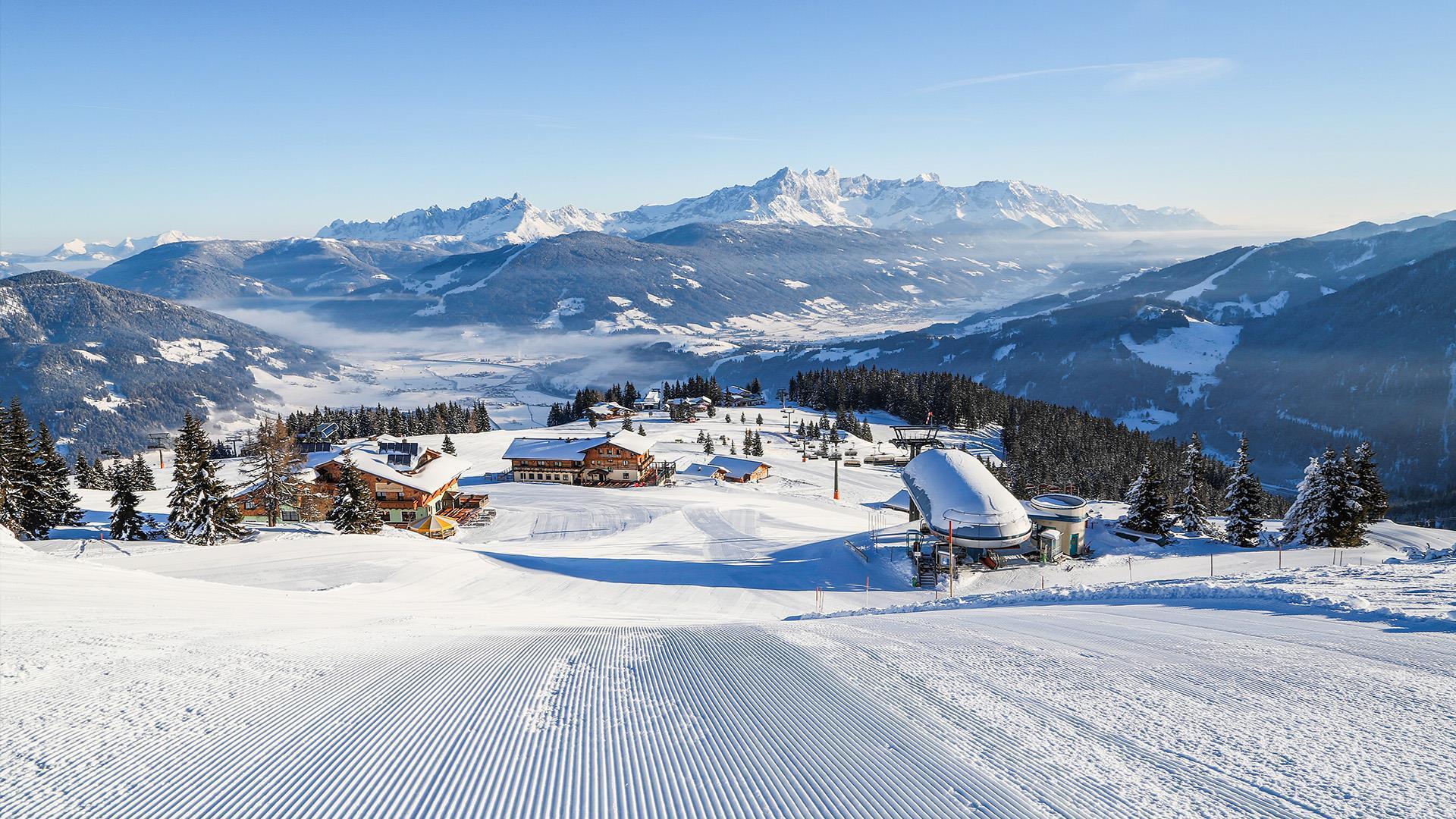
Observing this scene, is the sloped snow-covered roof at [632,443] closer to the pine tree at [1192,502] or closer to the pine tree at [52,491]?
the pine tree at [52,491]

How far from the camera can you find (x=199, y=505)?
3775cm

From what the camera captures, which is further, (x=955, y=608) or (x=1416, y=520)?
(x=1416, y=520)

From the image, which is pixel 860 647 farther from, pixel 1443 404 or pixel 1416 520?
pixel 1443 404

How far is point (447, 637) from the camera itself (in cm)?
1634

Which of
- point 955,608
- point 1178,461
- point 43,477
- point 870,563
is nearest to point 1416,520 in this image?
point 1178,461

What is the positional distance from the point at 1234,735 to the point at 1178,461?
104915mm

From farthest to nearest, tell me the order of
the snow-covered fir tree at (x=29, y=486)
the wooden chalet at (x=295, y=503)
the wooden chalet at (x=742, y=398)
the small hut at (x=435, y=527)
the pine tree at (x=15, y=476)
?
the wooden chalet at (x=742, y=398)
the wooden chalet at (x=295, y=503)
the small hut at (x=435, y=527)
the snow-covered fir tree at (x=29, y=486)
the pine tree at (x=15, y=476)

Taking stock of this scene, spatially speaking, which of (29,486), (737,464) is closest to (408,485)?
(29,486)

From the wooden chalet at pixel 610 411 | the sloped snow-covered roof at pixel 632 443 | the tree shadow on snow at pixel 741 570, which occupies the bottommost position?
the tree shadow on snow at pixel 741 570

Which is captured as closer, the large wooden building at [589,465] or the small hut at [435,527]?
the small hut at [435,527]

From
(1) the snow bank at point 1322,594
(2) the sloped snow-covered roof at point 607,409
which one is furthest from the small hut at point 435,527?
(2) the sloped snow-covered roof at point 607,409

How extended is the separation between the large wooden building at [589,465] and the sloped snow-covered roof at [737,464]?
6.18 metres

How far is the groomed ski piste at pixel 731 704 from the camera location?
24.6ft

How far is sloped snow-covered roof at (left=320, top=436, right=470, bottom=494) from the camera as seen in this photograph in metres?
51.6
